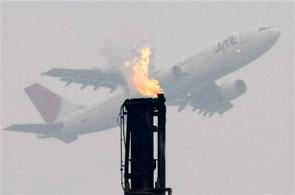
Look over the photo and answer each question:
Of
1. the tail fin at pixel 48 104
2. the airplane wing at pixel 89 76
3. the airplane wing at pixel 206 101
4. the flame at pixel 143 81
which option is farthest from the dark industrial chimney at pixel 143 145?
the tail fin at pixel 48 104

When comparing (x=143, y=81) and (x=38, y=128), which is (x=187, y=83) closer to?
(x=38, y=128)

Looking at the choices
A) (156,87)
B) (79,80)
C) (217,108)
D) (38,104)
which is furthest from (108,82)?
(156,87)

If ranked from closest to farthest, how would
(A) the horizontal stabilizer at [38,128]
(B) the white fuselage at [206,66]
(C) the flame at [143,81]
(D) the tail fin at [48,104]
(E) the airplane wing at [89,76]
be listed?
(C) the flame at [143,81] < (B) the white fuselage at [206,66] < (A) the horizontal stabilizer at [38,128] < (E) the airplane wing at [89,76] < (D) the tail fin at [48,104]

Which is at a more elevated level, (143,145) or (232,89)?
(232,89)

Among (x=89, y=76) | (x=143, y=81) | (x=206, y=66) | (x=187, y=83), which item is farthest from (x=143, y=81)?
(x=89, y=76)

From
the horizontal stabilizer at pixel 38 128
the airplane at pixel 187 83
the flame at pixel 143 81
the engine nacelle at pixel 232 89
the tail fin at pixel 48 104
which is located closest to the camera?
the flame at pixel 143 81

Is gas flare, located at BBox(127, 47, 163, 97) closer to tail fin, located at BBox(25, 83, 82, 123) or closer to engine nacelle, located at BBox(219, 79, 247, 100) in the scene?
engine nacelle, located at BBox(219, 79, 247, 100)

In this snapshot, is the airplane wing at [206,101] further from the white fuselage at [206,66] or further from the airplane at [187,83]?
the white fuselage at [206,66]
